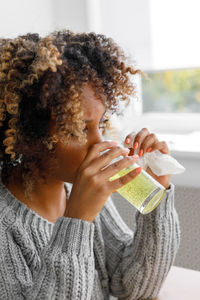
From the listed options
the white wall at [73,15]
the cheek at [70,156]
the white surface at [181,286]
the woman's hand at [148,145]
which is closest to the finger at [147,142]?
the woman's hand at [148,145]

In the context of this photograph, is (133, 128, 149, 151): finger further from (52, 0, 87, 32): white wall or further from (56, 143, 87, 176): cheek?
(52, 0, 87, 32): white wall

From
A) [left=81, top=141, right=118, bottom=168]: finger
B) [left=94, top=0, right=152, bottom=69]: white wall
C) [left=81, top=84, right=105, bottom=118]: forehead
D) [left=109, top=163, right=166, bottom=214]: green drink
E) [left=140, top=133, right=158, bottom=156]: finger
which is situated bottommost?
[left=109, top=163, right=166, bottom=214]: green drink

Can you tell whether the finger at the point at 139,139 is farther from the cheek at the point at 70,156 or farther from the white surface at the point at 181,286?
the white surface at the point at 181,286

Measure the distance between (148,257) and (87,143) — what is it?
0.38 metres

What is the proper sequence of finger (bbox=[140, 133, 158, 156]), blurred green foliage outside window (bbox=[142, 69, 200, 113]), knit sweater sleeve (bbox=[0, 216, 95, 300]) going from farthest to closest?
blurred green foliage outside window (bbox=[142, 69, 200, 113]), finger (bbox=[140, 133, 158, 156]), knit sweater sleeve (bbox=[0, 216, 95, 300])

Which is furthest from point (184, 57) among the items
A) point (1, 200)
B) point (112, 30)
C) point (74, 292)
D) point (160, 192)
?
point (74, 292)

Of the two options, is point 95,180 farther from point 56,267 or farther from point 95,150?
point 56,267

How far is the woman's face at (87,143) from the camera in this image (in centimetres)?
94

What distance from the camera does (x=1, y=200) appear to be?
1022 mm

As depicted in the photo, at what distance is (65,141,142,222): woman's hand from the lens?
0.88m

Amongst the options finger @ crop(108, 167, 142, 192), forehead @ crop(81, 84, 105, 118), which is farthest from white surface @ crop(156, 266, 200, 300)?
forehead @ crop(81, 84, 105, 118)

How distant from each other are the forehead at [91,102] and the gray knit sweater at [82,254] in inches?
9.2

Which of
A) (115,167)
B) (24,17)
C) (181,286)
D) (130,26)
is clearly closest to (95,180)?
(115,167)

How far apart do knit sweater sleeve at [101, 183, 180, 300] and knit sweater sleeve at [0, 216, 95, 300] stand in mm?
265
